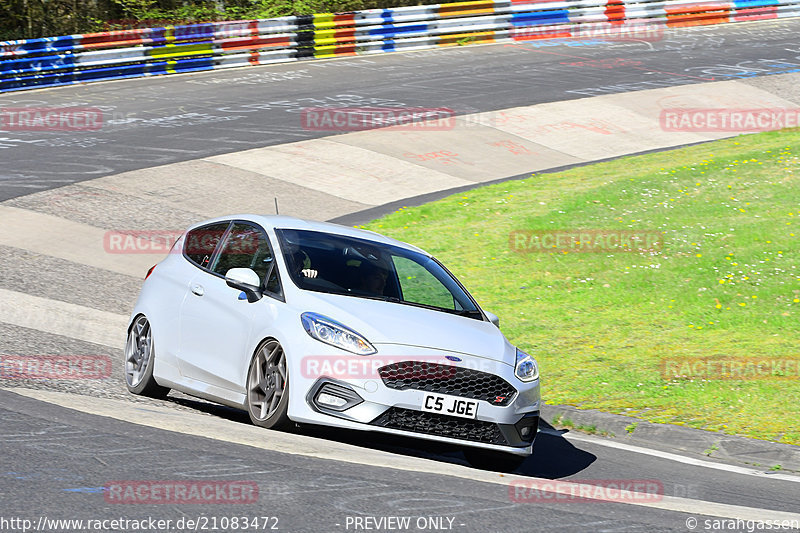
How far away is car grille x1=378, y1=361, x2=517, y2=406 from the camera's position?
22.6 ft

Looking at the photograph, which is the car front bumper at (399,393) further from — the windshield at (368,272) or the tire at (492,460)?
the windshield at (368,272)

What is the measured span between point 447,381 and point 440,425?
0.30m

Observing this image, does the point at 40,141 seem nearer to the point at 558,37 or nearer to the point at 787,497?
the point at 787,497

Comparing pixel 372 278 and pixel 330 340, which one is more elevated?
pixel 372 278

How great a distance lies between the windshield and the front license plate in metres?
1.07

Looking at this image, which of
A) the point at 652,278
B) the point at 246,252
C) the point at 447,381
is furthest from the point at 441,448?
the point at 652,278

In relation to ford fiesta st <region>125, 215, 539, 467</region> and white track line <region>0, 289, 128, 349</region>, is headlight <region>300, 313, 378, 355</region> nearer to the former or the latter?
ford fiesta st <region>125, 215, 539, 467</region>

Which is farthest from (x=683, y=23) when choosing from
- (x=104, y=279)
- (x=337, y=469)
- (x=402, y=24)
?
(x=337, y=469)

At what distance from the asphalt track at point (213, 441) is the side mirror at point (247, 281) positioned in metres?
0.96

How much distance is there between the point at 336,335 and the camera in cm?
699

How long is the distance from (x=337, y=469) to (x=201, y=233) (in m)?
3.56

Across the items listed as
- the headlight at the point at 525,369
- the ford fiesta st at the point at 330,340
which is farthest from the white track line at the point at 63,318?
the headlight at the point at 525,369

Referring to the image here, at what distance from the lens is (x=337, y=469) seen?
19.7ft

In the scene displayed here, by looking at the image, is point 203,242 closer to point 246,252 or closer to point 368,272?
point 246,252
